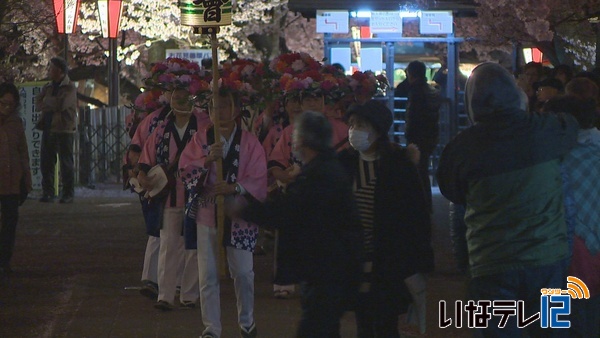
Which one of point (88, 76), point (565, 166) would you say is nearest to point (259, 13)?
point (88, 76)

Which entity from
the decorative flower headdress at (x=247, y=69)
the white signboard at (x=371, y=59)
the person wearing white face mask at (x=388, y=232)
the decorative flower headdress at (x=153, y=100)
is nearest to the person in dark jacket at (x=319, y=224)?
the person wearing white face mask at (x=388, y=232)

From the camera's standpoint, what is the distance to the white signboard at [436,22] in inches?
871

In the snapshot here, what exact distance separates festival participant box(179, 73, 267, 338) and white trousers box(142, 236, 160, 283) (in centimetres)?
160

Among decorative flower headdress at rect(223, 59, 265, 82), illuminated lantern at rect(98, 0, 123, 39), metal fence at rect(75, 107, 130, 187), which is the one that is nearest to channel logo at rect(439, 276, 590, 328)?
decorative flower headdress at rect(223, 59, 265, 82)

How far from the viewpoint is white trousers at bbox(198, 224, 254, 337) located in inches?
335

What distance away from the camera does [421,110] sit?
14.5 metres

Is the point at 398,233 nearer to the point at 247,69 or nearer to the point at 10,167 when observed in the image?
the point at 247,69

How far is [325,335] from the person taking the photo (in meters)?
6.26

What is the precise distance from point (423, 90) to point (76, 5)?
28.1 ft

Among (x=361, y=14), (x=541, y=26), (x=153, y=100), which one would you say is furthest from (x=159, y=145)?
(x=361, y=14)

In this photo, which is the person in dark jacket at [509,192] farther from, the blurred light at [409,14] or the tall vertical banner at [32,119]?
the blurred light at [409,14]

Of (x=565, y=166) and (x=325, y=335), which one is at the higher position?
(x=565, y=166)

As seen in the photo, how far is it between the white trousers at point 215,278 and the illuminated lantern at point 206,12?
7.58 ft

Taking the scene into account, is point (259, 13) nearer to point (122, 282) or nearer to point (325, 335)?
point (122, 282)
